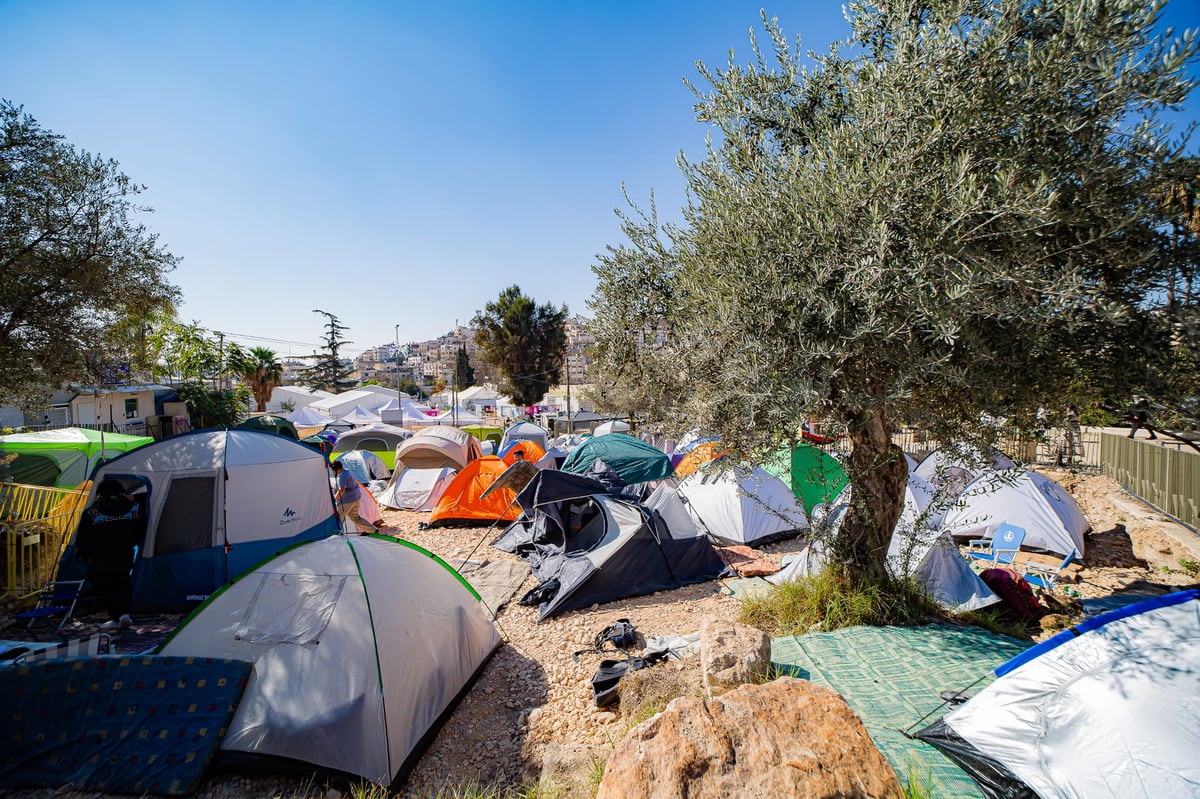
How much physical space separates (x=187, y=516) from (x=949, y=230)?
28.4 feet

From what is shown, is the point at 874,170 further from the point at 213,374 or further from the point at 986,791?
the point at 213,374

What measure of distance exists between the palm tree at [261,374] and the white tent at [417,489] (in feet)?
102

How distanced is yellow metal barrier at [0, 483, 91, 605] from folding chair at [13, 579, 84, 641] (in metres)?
0.14

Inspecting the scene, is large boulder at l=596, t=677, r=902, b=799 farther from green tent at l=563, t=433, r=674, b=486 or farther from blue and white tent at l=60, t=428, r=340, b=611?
green tent at l=563, t=433, r=674, b=486

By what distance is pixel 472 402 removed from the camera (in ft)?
169

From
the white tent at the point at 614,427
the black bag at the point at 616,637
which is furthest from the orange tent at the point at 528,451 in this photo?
the black bag at the point at 616,637

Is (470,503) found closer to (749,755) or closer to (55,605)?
(55,605)

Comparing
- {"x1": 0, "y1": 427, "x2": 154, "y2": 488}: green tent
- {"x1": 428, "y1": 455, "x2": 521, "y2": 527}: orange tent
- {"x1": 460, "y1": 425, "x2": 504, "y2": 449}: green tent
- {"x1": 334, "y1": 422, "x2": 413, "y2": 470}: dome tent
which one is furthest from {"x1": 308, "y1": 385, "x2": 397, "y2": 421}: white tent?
{"x1": 428, "y1": 455, "x2": 521, "y2": 527}: orange tent

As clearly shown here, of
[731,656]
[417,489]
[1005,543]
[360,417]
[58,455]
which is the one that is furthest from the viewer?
[360,417]

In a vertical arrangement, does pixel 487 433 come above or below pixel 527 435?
below

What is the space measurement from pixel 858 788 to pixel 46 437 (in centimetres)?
1592

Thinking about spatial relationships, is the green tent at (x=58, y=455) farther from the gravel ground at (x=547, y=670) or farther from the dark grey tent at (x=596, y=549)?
the dark grey tent at (x=596, y=549)

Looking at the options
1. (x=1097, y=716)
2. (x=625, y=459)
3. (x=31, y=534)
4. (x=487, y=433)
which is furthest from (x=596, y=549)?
(x=487, y=433)

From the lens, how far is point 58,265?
7.31 m
